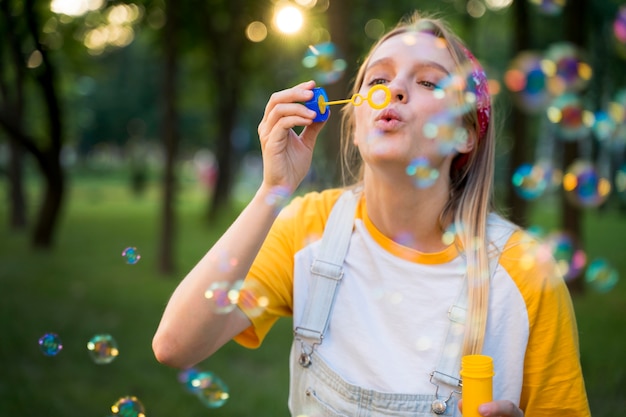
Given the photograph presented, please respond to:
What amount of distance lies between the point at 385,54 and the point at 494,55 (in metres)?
21.7

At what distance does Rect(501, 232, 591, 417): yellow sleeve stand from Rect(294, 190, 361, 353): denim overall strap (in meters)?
0.45

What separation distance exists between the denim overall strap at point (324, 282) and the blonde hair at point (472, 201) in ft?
0.99

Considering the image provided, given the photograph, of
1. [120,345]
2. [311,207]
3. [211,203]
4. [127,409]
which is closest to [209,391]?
[127,409]

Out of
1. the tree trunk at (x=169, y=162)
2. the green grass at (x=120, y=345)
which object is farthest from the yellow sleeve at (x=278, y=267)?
the tree trunk at (x=169, y=162)

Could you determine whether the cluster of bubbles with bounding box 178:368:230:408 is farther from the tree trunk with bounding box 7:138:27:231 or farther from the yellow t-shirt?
the tree trunk with bounding box 7:138:27:231

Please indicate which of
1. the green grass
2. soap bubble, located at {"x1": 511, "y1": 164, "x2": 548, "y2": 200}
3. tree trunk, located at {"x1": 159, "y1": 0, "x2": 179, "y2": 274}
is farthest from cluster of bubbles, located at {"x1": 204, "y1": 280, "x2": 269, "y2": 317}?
tree trunk, located at {"x1": 159, "y1": 0, "x2": 179, "y2": 274}

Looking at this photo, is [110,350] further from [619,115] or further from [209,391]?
[619,115]

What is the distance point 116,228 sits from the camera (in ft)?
41.2

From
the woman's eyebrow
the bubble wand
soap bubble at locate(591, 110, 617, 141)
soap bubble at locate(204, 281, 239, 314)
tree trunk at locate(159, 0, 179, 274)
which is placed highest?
the woman's eyebrow

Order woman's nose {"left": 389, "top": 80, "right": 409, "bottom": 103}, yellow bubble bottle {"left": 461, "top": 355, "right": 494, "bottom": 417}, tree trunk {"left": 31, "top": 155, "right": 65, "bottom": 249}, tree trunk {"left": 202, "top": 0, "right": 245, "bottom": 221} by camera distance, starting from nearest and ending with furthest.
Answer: yellow bubble bottle {"left": 461, "top": 355, "right": 494, "bottom": 417}
woman's nose {"left": 389, "top": 80, "right": 409, "bottom": 103}
tree trunk {"left": 31, "top": 155, "right": 65, "bottom": 249}
tree trunk {"left": 202, "top": 0, "right": 245, "bottom": 221}

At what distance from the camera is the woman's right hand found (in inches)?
62.9

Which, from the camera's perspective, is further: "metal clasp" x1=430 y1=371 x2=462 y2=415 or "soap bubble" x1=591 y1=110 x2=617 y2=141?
"soap bubble" x1=591 y1=110 x2=617 y2=141

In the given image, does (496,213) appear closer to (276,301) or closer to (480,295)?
(480,295)

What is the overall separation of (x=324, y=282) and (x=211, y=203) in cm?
1151
